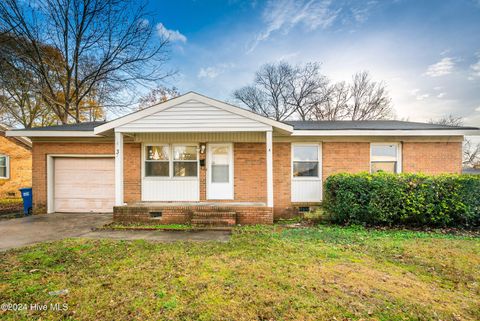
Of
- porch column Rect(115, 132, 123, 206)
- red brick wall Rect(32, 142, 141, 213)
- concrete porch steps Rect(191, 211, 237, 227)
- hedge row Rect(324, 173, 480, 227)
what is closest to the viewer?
hedge row Rect(324, 173, 480, 227)

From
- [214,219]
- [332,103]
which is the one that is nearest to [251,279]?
[214,219]

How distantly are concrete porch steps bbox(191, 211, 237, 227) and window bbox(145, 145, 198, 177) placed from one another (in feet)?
6.87

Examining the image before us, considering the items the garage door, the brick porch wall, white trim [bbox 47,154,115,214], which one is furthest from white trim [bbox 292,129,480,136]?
white trim [bbox 47,154,115,214]

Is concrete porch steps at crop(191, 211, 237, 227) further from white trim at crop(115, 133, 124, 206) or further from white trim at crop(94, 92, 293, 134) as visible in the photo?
white trim at crop(94, 92, 293, 134)

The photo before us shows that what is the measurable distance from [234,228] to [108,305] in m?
3.98

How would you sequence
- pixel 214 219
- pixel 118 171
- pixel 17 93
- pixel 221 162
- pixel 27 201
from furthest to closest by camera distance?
pixel 17 93 < pixel 27 201 < pixel 221 162 < pixel 118 171 < pixel 214 219

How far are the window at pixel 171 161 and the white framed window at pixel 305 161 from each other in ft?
13.2

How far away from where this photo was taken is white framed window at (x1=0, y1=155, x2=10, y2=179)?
12641mm

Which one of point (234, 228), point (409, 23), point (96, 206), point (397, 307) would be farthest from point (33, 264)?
point (409, 23)

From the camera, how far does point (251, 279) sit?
3232 mm

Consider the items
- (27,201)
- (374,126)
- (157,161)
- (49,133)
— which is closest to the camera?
(49,133)

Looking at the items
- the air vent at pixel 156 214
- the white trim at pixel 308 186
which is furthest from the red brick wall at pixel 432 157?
the air vent at pixel 156 214

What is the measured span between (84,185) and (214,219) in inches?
239

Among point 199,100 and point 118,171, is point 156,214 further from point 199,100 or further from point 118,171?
point 199,100
